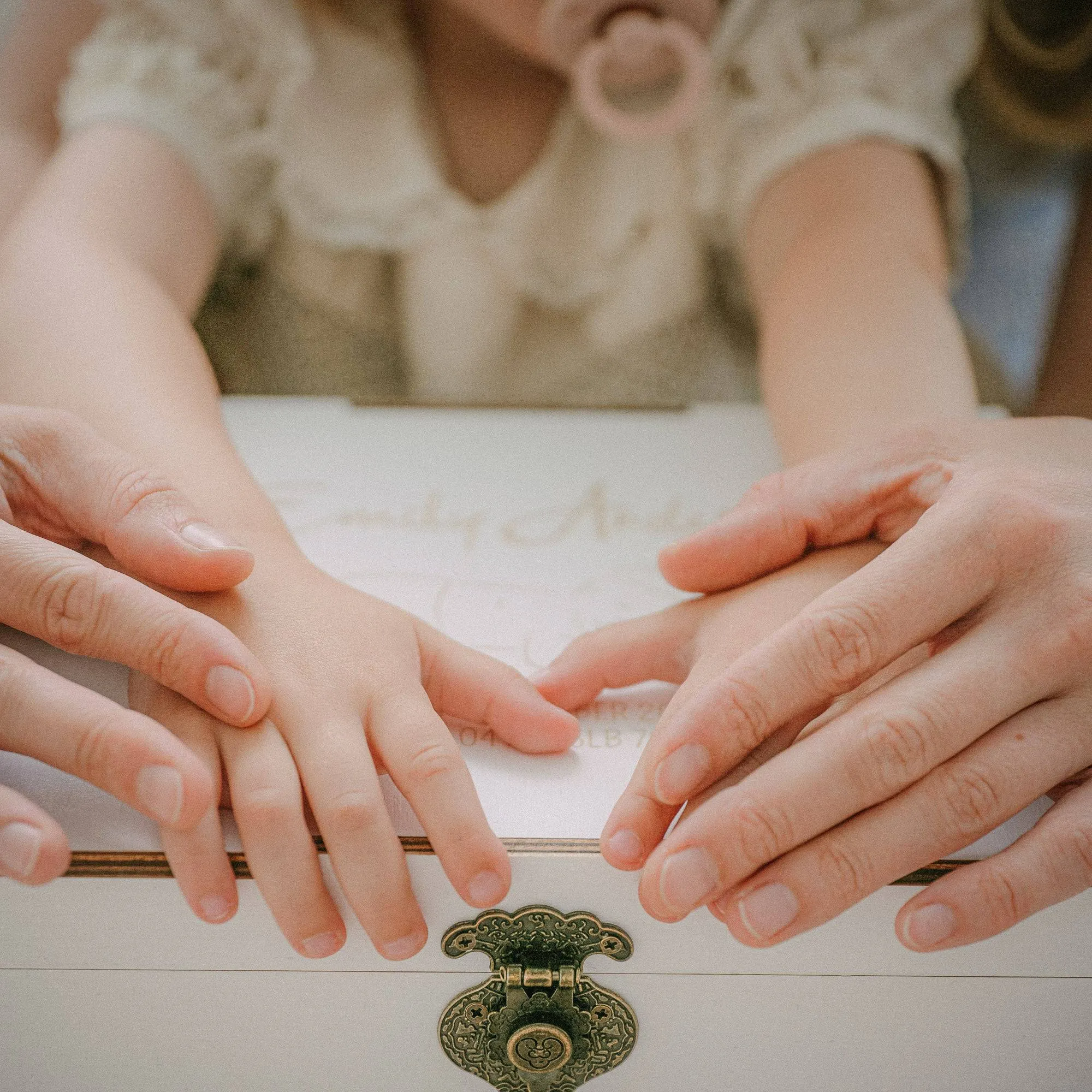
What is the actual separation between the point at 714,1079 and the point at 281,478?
1.31 feet

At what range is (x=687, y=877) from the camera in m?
0.29

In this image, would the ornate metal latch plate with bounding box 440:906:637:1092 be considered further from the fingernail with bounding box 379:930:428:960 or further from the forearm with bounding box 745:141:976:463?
the forearm with bounding box 745:141:976:463

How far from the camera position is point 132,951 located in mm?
346

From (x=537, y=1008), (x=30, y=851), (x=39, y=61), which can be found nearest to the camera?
(x=30, y=851)

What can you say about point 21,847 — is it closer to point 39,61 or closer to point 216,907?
point 216,907

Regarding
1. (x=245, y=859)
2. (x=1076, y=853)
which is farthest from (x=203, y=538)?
(x=1076, y=853)

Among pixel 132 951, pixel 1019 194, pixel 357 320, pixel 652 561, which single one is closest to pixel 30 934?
pixel 132 951

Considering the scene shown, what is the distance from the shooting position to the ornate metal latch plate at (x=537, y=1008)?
0.35m

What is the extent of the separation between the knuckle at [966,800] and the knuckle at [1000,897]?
1 centimetres

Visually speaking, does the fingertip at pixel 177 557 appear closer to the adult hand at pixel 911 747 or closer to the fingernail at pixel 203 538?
the fingernail at pixel 203 538

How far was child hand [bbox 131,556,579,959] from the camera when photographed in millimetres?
297

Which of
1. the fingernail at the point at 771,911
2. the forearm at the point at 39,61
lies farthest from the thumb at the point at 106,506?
the forearm at the point at 39,61

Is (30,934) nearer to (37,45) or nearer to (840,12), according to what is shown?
(37,45)

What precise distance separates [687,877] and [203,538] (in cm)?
21
